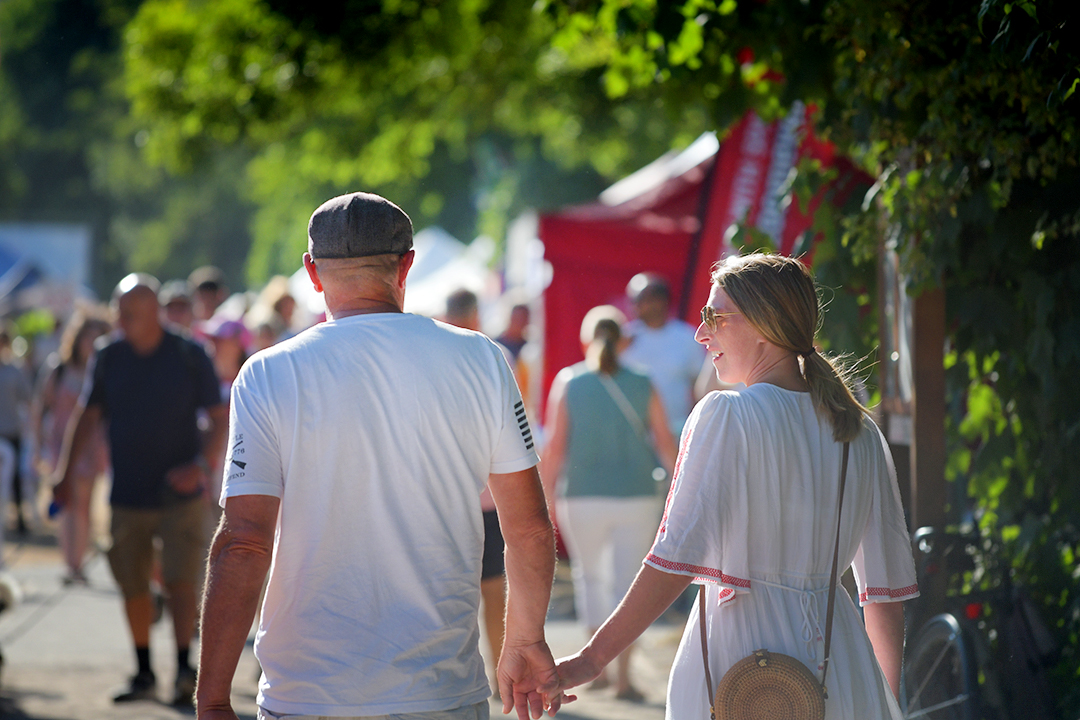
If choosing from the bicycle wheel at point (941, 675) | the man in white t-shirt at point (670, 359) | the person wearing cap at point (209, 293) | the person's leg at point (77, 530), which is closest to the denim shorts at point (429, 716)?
the bicycle wheel at point (941, 675)

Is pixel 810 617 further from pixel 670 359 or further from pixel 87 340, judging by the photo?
pixel 87 340

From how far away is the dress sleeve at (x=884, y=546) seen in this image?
290cm

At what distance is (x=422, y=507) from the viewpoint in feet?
9.28

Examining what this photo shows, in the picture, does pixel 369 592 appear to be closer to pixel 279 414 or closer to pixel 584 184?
pixel 279 414

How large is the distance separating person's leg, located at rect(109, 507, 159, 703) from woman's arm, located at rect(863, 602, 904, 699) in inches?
190

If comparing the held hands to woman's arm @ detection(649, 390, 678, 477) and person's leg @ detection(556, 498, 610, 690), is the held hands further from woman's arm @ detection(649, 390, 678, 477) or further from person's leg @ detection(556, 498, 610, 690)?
woman's arm @ detection(649, 390, 678, 477)

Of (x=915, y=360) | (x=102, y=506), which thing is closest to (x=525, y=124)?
(x=102, y=506)

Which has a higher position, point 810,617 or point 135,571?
point 810,617

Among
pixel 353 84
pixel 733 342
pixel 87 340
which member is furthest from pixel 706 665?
pixel 87 340

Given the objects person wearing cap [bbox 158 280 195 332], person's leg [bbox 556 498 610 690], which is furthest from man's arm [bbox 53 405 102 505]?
person's leg [bbox 556 498 610 690]

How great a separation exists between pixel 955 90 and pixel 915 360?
3.67 feet

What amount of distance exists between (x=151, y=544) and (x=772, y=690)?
16.3 ft

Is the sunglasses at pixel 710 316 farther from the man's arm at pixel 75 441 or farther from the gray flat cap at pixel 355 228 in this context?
the man's arm at pixel 75 441

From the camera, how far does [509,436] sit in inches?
116
